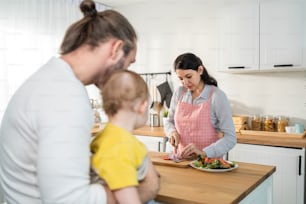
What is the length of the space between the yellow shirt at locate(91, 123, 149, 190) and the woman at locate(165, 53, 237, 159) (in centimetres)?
98

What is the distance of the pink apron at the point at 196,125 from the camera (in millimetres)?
1938

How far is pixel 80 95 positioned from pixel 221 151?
125 centimetres

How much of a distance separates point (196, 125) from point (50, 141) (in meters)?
1.44

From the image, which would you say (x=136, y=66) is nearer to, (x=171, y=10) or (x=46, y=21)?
(x=171, y=10)

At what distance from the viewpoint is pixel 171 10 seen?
143 inches

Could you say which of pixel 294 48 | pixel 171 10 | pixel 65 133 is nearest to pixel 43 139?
pixel 65 133

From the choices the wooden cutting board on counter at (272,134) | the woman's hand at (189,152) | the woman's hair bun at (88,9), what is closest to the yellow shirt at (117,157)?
the woman's hair bun at (88,9)

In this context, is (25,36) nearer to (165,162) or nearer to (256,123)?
(165,162)

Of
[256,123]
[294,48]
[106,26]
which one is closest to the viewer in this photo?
[106,26]

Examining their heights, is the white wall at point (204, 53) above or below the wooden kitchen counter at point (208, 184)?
above

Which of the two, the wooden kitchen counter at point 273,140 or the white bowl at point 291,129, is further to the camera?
the white bowl at point 291,129

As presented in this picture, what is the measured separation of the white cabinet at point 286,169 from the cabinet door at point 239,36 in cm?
81

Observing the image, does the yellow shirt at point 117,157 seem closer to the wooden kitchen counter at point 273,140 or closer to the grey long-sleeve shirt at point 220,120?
the grey long-sleeve shirt at point 220,120

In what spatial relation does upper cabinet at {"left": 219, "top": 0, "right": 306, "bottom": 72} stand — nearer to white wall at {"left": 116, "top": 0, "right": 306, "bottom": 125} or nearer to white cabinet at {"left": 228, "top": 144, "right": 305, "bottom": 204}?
white wall at {"left": 116, "top": 0, "right": 306, "bottom": 125}
